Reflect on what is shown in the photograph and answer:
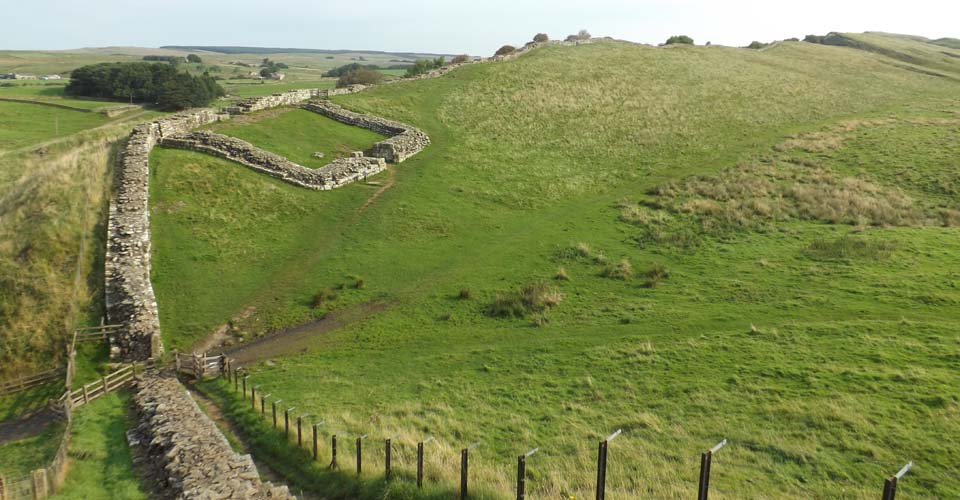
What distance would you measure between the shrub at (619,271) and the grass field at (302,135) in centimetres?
2240

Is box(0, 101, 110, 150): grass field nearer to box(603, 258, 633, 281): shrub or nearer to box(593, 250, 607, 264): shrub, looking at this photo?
box(593, 250, 607, 264): shrub

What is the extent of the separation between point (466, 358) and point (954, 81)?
398 feet

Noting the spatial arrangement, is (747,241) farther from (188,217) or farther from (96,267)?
(96,267)

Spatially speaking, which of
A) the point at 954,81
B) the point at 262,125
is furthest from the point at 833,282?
the point at 954,81

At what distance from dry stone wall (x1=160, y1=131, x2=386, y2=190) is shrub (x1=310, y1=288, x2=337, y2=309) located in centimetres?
1275

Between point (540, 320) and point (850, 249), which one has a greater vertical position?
point (850, 249)

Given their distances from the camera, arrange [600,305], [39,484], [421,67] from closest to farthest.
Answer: [39,484] → [600,305] → [421,67]

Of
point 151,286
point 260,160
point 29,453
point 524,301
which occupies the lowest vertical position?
point 29,453

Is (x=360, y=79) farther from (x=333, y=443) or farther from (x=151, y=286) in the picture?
(x=333, y=443)

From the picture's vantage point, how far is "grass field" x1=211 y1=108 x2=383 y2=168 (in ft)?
140

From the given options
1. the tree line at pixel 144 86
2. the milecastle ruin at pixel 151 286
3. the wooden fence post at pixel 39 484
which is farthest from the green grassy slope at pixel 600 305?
the tree line at pixel 144 86

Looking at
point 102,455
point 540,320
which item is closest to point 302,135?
point 540,320

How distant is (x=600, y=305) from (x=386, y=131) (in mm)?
31585

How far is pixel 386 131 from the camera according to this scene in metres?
52.4
